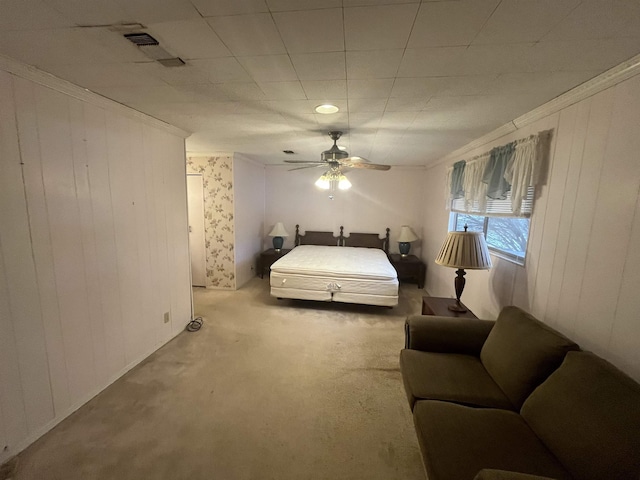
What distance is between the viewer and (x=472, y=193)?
3.03m

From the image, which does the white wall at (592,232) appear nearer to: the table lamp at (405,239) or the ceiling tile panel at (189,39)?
the ceiling tile panel at (189,39)

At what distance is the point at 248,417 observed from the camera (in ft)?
6.27

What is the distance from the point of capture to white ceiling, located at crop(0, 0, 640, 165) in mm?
1087

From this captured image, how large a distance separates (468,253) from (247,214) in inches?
148

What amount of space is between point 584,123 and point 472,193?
1337 mm

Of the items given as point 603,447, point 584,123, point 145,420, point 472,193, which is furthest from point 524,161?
point 145,420

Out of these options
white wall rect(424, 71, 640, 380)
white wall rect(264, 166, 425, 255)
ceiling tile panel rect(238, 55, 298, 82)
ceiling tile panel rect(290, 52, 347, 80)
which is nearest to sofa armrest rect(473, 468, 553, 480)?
white wall rect(424, 71, 640, 380)

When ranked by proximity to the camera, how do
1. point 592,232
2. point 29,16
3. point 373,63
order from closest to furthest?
point 29,16
point 373,63
point 592,232

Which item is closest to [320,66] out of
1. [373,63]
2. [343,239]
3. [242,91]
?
[373,63]

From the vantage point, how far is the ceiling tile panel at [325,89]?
174 centimetres

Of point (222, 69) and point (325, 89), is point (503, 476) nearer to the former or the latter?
point (325, 89)

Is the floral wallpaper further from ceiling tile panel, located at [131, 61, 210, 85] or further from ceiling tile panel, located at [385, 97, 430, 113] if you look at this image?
ceiling tile panel, located at [385, 97, 430, 113]

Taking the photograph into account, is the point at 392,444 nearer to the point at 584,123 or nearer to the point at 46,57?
the point at 584,123

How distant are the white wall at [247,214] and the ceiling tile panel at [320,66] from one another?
3.09 meters
